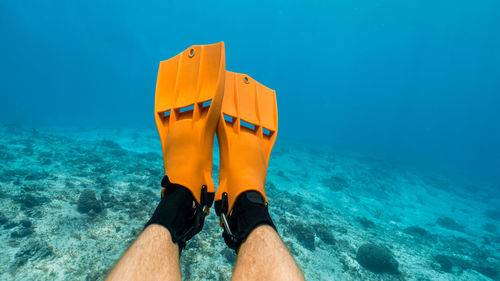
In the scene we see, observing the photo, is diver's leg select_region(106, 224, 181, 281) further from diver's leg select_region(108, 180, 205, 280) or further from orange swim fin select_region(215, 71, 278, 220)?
orange swim fin select_region(215, 71, 278, 220)

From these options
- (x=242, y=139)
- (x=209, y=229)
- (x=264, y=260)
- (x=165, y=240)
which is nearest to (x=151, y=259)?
(x=165, y=240)

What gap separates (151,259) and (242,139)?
2.14 m

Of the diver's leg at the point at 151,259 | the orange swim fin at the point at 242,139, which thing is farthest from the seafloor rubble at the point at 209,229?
the diver's leg at the point at 151,259

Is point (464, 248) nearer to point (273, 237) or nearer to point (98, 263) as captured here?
point (273, 237)

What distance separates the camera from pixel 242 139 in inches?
132

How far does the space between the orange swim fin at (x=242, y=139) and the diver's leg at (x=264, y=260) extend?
66 centimetres

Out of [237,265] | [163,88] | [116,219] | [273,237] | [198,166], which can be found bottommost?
[116,219]

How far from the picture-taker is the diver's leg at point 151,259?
4.55ft

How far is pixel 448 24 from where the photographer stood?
102 m

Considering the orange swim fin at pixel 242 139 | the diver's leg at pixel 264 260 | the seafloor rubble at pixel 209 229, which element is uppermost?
the orange swim fin at pixel 242 139

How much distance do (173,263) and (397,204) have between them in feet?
74.6

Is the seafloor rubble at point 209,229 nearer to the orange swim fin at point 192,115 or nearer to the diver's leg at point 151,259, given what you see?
the orange swim fin at point 192,115

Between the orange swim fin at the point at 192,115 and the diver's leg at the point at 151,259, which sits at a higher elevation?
the orange swim fin at the point at 192,115

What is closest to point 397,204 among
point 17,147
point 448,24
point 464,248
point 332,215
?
point 464,248
